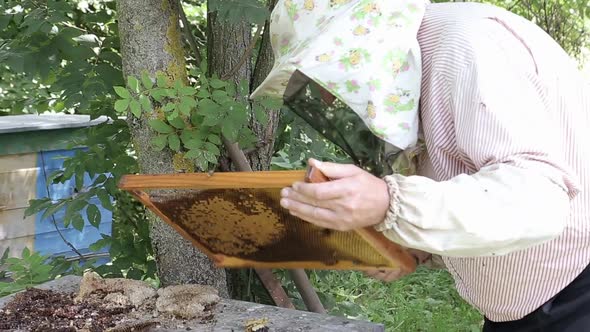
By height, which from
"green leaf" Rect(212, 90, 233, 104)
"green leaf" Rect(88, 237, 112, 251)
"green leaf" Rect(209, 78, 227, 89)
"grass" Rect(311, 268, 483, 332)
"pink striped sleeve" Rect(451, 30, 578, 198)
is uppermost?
"pink striped sleeve" Rect(451, 30, 578, 198)

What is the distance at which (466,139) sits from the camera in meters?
1.25

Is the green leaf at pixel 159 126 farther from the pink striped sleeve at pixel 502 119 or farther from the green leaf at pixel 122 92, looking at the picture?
the pink striped sleeve at pixel 502 119

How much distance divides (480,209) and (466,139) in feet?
0.52

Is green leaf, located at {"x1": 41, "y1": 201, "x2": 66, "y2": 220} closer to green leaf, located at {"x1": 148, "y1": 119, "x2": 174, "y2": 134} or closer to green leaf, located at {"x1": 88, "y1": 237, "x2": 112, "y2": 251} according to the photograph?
green leaf, located at {"x1": 88, "y1": 237, "x2": 112, "y2": 251}

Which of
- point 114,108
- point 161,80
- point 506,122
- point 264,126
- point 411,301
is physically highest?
point 506,122

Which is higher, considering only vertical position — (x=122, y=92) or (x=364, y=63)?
(x=364, y=63)

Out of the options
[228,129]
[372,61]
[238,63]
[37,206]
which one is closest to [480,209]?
[372,61]

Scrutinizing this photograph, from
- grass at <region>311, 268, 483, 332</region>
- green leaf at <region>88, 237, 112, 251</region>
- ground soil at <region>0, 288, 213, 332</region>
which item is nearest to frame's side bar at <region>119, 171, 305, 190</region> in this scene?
ground soil at <region>0, 288, 213, 332</region>

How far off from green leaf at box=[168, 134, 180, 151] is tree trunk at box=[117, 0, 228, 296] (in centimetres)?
10

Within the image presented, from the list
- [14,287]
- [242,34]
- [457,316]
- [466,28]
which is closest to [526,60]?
[466,28]

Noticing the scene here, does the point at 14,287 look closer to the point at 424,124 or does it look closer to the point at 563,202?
the point at 424,124

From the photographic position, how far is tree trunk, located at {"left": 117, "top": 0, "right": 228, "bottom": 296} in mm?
2344

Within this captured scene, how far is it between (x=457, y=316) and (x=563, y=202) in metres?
3.45

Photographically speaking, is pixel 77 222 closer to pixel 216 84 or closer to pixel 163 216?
pixel 216 84
